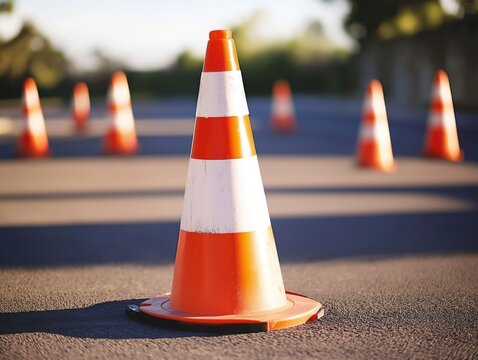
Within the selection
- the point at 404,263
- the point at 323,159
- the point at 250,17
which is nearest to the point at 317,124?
the point at 323,159

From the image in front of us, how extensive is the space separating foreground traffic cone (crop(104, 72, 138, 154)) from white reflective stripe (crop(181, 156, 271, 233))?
30.8 feet

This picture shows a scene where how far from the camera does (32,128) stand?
1445 cm

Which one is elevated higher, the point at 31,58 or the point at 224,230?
the point at 31,58

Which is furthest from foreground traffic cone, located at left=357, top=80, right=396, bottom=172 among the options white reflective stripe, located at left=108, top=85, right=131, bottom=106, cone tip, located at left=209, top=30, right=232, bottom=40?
cone tip, located at left=209, top=30, right=232, bottom=40

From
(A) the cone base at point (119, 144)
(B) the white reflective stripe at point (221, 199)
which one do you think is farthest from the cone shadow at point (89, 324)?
(A) the cone base at point (119, 144)

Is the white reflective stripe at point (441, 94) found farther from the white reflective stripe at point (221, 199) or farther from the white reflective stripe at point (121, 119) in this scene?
the white reflective stripe at point (221, 199)

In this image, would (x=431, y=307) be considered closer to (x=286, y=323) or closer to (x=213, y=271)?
(x=286, y=323)

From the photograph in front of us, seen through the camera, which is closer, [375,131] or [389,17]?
[375,131]

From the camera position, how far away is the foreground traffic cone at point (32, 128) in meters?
14.4

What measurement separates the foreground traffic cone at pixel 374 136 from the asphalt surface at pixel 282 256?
0.30 metres

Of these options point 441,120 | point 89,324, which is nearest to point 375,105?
point 441,120

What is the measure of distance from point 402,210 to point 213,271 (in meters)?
4.45

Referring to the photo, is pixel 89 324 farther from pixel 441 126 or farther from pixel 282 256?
pixel 441 126

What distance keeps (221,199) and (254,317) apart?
1.94 ft
